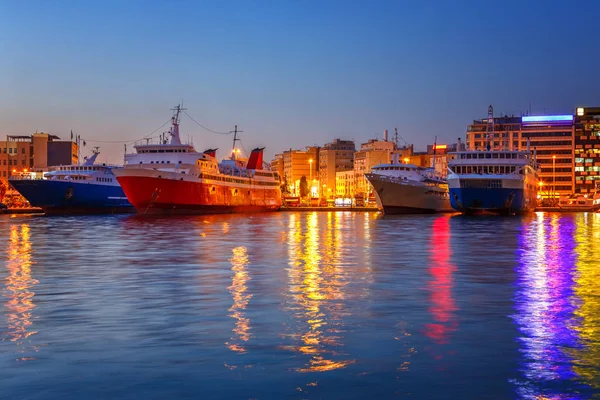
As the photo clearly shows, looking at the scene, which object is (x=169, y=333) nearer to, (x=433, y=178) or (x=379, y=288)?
(x=379, y=288)

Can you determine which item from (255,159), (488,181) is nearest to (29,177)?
(255,159)

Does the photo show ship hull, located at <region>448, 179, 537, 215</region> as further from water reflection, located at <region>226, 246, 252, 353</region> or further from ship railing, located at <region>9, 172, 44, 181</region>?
water reflection, located at <region>226, 246, 252, 353</region>

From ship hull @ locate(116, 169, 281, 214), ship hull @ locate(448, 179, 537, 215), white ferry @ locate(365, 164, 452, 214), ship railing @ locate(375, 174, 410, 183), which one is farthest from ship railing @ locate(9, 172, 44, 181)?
ship hull @ locate(448, 179, 537, 215)

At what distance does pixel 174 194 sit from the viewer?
3851 inches

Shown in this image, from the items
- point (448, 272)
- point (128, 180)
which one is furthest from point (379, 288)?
point (128, 180)

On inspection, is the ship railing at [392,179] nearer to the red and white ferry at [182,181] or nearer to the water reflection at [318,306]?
the red and white ferry at [182,181]

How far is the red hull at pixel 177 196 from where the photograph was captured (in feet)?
313

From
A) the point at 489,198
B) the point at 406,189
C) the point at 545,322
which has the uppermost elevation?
the point at 406,189

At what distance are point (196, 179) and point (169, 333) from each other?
88.1m

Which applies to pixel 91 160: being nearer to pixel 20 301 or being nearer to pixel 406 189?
pixel 406 189

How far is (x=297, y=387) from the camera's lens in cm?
1105

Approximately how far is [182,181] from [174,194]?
199 centimetres

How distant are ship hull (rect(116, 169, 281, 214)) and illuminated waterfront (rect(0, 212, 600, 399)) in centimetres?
6516

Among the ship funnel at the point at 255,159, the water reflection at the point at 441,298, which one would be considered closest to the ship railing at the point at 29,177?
the ship funnel at the point at 255,159
